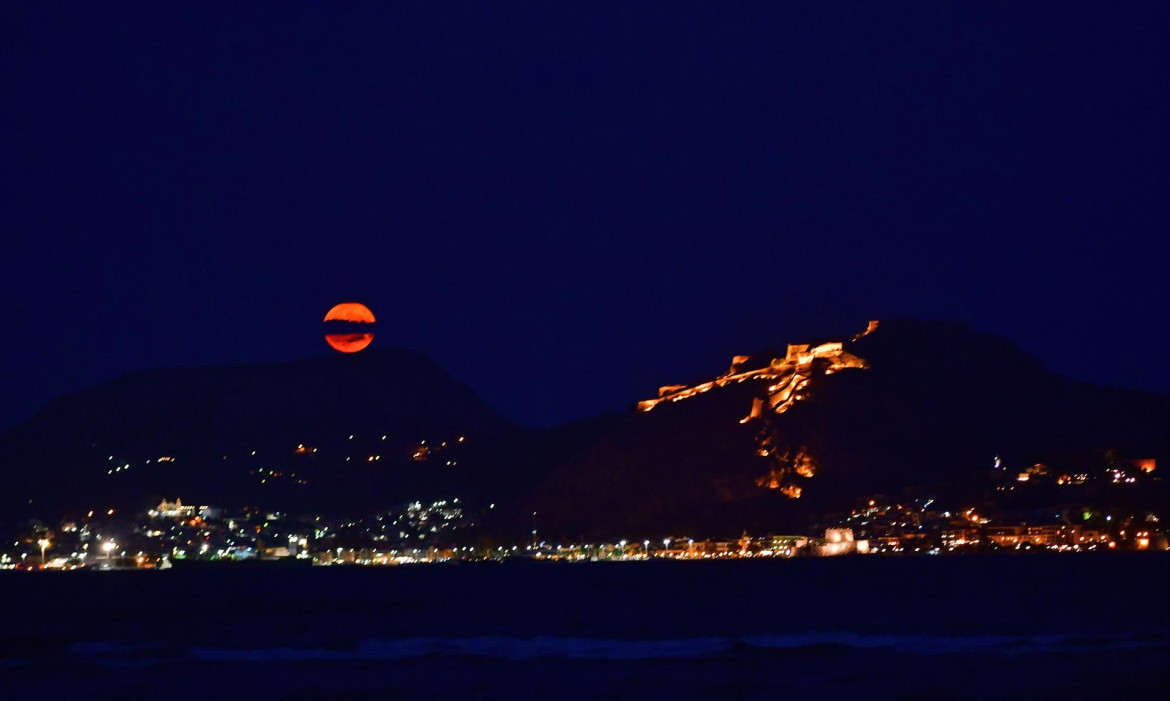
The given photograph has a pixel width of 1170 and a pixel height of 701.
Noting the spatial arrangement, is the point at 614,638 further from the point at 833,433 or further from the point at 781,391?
the point at 781,391

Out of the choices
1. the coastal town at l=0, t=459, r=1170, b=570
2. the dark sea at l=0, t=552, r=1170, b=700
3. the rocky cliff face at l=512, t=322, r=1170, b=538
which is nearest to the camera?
the dark sea at l=0, t=552, r=1170, b=700

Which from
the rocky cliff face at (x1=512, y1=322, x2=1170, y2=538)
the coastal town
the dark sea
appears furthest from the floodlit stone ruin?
the dark sea

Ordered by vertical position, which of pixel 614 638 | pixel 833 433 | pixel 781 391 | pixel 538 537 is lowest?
pixel 614 638

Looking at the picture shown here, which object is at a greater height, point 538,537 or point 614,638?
point 538,537

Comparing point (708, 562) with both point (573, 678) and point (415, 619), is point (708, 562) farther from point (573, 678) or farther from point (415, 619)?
point (573, 678)

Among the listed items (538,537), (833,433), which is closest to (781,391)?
(833,433)

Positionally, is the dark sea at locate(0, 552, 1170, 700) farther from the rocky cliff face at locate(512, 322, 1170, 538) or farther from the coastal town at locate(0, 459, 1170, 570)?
the rocky cliff face at locate(512, 322, 1170, 538)

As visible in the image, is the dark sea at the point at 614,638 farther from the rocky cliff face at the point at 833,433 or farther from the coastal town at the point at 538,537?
the rocky cliff face at the point at 833,433

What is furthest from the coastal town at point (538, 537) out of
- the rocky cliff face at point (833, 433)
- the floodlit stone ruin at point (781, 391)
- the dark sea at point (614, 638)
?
the dark sea at point (614, 638)
